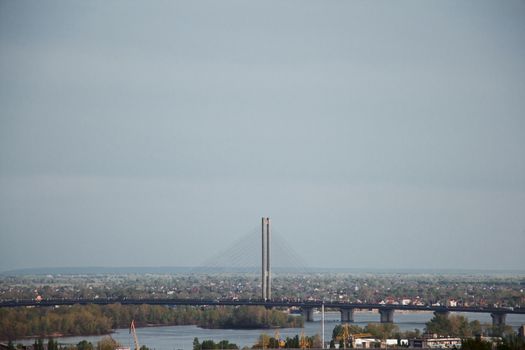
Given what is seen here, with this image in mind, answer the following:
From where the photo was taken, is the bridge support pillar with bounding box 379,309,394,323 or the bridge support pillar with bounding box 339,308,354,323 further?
the bridge support pillar with bounding box 339,308,354,323

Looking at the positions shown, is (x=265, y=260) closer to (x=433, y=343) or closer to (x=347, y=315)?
(x=347, y=315)

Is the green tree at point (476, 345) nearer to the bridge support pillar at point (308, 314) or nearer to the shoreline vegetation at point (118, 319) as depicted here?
the shoreline vegetation at point (118, 319)

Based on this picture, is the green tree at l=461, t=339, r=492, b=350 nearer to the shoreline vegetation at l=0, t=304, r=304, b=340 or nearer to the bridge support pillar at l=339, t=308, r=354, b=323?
the shoreline vegetation at l=0, t=304, r=304, b=340

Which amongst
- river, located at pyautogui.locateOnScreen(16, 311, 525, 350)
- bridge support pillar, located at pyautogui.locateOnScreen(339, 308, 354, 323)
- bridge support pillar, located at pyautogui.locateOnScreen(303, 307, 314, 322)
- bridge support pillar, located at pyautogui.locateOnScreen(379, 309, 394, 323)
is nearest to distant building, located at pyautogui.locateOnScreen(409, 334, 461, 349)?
river, located at pyautogui.locateOnScreen(16, 311, 525, 350)

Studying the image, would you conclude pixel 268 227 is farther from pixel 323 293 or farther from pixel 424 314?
pixel 323 293

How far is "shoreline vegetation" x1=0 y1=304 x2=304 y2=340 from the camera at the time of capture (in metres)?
58.2

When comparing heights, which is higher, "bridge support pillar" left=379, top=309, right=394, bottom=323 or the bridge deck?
the bridge deck

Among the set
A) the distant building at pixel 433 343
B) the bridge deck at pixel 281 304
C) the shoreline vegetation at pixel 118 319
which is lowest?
the distant building at pixel 433 343

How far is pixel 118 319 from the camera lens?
219 ft

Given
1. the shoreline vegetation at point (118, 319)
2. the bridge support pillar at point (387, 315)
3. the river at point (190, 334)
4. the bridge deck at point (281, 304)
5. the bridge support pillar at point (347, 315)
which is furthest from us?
the bridge support pillar at point (347, 315)

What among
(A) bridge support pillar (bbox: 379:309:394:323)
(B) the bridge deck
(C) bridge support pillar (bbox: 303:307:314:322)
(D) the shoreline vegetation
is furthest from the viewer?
(C) bridge support pillar (bbox: 303:307:314:322)

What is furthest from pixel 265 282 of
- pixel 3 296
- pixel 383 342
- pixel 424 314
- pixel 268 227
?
pixel 383 342

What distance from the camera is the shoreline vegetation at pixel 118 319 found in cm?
5819

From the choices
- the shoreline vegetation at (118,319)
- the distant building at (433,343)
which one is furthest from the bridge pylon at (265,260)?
the distant building at (433,343)
